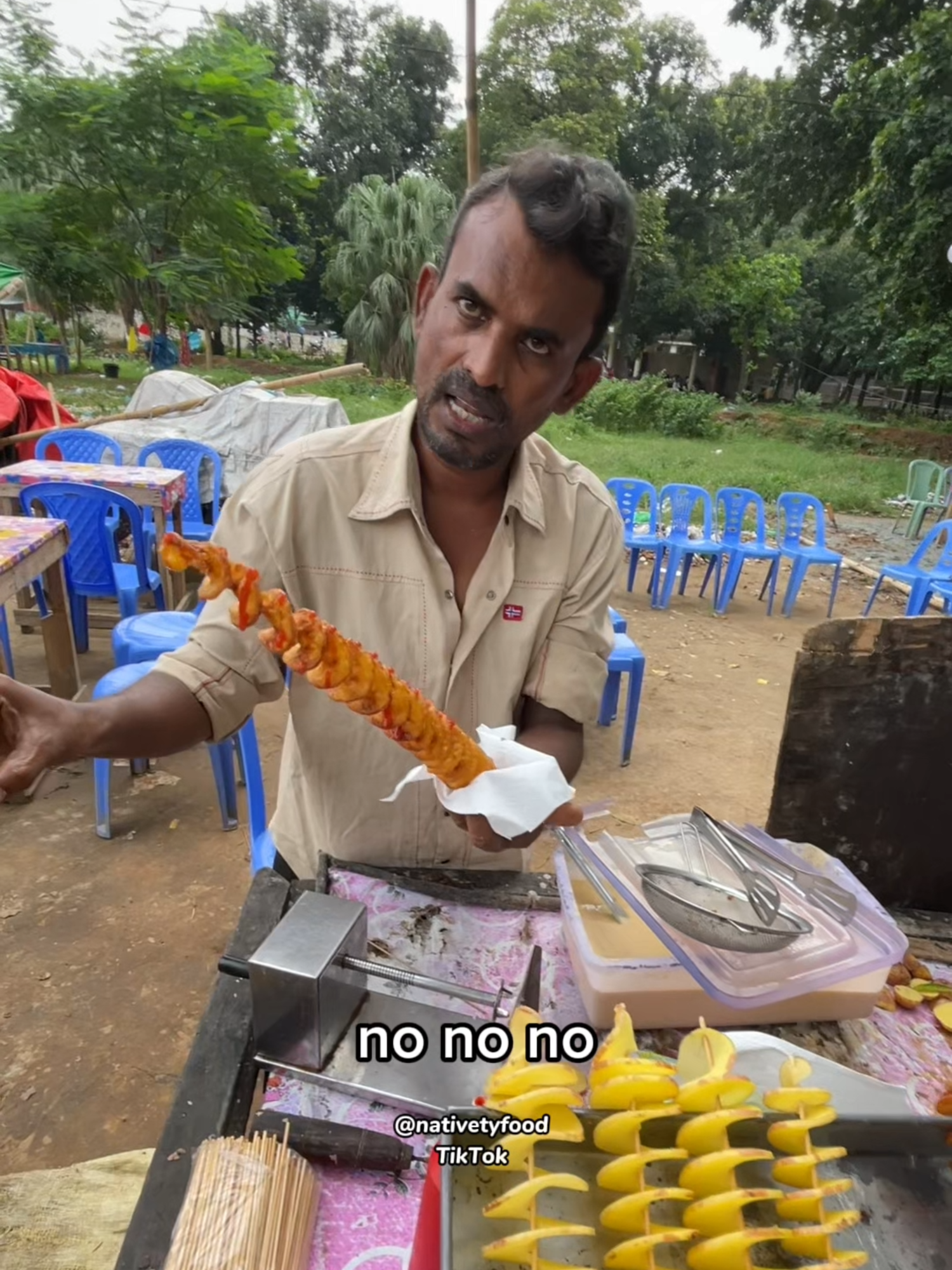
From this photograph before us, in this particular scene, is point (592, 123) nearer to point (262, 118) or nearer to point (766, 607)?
point (262, 118)

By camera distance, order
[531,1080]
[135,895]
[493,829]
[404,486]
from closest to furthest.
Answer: [531,1080] → [493,829] → [404,486] → [135,895]

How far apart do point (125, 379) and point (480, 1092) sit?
2804 cm

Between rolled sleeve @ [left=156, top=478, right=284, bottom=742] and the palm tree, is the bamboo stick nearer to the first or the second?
rolled sleeve @ [left=156, top=478, right=284, bottom=742]

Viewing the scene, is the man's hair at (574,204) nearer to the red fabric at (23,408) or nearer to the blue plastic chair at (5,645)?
the blue plastic chair at (5,645)

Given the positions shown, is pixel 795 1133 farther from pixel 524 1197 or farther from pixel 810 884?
pixel 810 884

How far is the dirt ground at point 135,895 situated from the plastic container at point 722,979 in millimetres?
2269

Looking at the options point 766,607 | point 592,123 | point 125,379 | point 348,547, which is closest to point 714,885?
point 348,547

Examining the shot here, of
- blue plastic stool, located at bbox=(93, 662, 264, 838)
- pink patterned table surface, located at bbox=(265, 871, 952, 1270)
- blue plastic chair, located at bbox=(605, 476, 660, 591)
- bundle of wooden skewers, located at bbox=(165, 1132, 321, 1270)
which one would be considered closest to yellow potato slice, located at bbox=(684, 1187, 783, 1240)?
pink patterned table surface, located at bbox=(265, 871, 952, 1270)

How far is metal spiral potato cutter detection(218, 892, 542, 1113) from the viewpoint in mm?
1356

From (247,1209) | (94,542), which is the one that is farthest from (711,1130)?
(94,542)

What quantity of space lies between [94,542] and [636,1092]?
20.2 ft

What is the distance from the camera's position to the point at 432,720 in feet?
4.97

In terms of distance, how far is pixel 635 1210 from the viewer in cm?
92

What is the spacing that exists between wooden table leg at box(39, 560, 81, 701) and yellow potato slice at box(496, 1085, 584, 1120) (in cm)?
532
